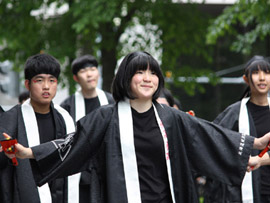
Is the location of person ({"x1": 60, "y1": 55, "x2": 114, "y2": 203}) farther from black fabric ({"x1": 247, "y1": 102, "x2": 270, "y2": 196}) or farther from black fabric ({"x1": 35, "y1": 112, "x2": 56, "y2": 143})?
black fabric ({"x1": 247, "y1": 102, "x2": 270, "y2": 196})

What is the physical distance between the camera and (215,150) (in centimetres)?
411

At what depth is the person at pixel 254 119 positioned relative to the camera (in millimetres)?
5621

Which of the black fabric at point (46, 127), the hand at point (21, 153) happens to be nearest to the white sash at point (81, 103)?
the black fabric at point (46, 127)

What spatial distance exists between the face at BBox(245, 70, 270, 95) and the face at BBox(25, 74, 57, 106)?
2.11 m

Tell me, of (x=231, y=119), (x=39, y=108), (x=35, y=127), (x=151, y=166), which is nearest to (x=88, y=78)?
(x=39, y=108)

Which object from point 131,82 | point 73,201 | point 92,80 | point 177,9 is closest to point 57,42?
point 177,9

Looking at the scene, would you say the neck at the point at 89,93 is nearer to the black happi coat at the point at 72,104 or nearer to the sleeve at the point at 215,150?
the black happi coat at the point at 72,104

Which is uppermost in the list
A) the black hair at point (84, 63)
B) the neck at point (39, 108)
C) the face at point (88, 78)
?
the black hair at point (84, 63)

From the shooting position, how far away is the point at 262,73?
5.70m

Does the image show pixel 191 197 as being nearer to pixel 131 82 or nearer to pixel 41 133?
pixel 131 82

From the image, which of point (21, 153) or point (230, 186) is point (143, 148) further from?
point (230, 186)

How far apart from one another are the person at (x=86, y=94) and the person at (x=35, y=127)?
1.15 meters

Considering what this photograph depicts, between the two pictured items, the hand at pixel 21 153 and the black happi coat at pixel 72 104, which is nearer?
the hand at pixel 21 153

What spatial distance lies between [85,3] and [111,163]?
730cm
